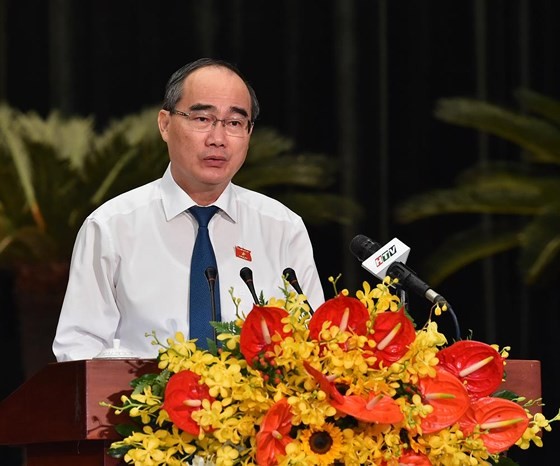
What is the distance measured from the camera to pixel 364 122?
13.5 m

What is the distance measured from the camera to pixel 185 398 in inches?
110

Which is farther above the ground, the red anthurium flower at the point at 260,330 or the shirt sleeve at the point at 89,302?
the shirt sleeve at the point at 89,302

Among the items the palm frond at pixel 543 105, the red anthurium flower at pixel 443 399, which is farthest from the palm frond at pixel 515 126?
the red anthurium flower at pixel 443 399

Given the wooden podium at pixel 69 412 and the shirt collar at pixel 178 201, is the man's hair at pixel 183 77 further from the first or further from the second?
the wooden podium at pixel 69 412

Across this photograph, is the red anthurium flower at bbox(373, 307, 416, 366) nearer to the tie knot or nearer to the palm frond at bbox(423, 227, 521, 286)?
the tie knot

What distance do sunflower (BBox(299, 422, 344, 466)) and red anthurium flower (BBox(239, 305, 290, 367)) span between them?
193 millimetres

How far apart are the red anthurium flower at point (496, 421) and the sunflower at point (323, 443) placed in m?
0.30

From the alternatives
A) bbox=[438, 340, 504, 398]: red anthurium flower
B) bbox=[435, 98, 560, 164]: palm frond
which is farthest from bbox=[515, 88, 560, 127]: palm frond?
bbox=[438, 340, 504, 398]: red anthurium flower

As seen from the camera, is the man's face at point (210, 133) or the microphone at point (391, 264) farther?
the man's face at point (210, 133)

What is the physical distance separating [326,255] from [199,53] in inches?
96.4

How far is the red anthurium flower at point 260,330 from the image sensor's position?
2793mm

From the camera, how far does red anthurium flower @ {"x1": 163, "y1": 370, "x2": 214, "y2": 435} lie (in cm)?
277

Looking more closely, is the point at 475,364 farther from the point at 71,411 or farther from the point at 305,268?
the point at 305,268

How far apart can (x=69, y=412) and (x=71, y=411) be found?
1cm
